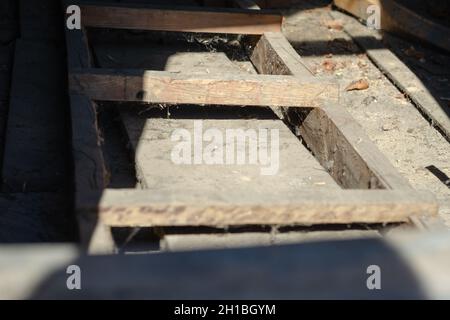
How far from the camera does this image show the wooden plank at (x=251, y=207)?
2.77 meters

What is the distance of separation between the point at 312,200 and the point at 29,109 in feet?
6.76

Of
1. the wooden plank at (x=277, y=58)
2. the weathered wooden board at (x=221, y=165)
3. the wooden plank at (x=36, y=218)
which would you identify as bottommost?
the wooden plank at (x=36, y=218)

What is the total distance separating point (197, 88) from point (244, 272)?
2.40 metres

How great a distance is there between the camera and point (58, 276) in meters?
1.88

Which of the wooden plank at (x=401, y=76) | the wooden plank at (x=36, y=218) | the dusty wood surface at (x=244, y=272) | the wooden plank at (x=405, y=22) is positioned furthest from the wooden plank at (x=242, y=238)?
the wooden plank at (x=405, y=22)

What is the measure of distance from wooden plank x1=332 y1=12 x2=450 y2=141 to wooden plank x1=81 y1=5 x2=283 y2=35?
97 cm

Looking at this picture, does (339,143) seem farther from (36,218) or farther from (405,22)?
(405,22)

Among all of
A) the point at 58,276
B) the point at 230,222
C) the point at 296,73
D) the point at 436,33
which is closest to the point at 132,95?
the point at 296,73

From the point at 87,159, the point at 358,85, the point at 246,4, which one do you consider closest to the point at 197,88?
the point at 87,159

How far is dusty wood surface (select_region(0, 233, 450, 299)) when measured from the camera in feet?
6.01

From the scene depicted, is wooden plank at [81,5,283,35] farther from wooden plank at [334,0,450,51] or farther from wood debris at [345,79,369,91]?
wooden plank at [334,0,450,51]

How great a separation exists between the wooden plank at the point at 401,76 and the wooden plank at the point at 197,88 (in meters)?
1.16

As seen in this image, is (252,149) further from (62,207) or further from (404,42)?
(404,42)

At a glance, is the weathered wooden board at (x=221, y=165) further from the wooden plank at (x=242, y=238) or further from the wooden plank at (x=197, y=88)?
the wooden plank at (x=242, y=238)
